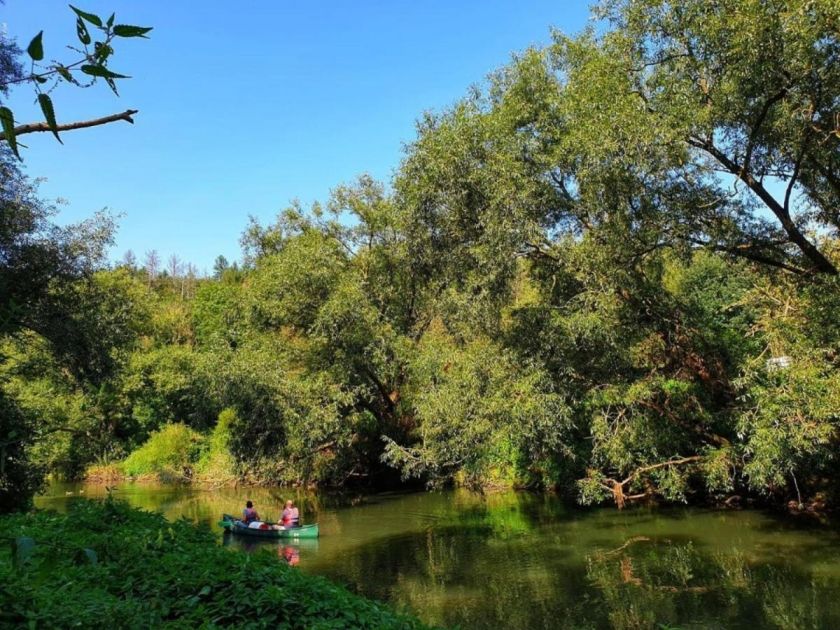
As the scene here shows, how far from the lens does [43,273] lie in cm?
1375

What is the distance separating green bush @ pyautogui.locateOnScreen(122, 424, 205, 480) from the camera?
31.8m

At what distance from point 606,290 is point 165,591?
10921 mm

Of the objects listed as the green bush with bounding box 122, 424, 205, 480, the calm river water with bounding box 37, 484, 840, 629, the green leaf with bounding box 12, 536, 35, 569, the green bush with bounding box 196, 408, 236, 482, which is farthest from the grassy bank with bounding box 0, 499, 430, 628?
the green bush with bounding box 122, 424, 205, 480

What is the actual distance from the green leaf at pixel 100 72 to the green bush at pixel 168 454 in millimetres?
32821

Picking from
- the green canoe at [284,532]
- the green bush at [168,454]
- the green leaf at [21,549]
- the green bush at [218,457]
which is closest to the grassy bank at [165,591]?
the green leaf at [21,549]

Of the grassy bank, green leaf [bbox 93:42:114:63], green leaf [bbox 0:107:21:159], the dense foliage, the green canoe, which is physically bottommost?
the green canoe

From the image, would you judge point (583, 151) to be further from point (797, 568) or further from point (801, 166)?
point (797, 568)

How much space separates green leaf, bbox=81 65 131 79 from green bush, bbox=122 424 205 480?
1292 inches

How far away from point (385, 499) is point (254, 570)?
60.8 ft

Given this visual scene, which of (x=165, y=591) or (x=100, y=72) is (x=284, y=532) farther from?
(x=100, y=72)

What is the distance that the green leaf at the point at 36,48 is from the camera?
45.3 inches

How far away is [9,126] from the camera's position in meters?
1.25

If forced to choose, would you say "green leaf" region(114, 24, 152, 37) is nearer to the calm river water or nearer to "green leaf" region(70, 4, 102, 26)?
"green leaf" region(70, 4, 102, 26)

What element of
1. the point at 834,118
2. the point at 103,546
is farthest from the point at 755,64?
the point at 103,546
